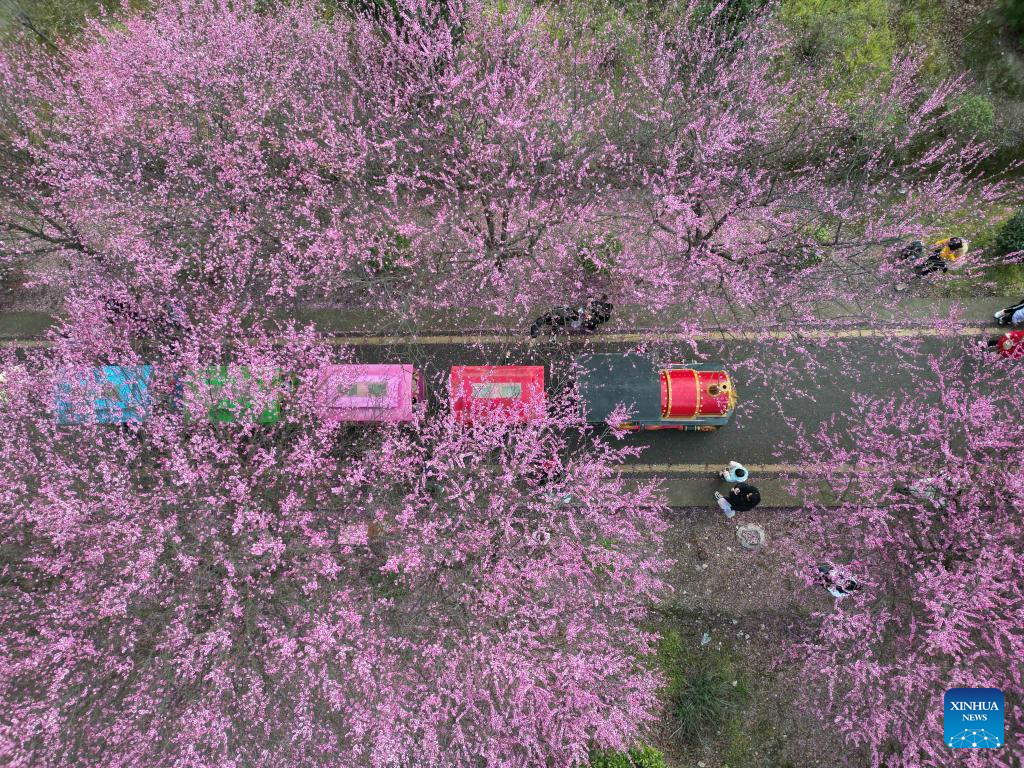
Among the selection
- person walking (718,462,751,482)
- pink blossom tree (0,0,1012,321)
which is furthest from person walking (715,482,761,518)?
pink blossom tree (0,0,1012,321)

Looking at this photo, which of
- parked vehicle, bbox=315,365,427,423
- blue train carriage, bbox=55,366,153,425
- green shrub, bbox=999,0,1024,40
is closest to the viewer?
blue train carriage, bbox=55,366,153,425

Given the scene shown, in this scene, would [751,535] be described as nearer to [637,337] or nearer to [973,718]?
[973,718]

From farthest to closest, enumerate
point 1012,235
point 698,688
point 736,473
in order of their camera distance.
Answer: point 1012,235 → point 736,473 → point 698,688

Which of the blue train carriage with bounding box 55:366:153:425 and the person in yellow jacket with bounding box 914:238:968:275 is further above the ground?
Answer: the person in yellow jacket with bounding box 914:238:968:275

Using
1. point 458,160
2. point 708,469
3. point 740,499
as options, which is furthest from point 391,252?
point 740,499

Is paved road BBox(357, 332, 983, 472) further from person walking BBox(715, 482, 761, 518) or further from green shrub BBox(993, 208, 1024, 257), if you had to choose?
green shrub BBox(993, 208, 1024, 257)

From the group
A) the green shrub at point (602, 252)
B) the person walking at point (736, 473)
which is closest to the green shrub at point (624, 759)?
the person walking at point (736, 473)
